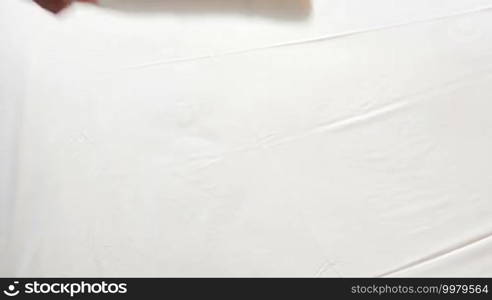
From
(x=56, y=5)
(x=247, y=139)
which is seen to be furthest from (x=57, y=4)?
(x=247, y=139)

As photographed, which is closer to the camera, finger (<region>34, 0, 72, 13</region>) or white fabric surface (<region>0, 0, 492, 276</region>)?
white fabric surface (<region>0, 0, 492, 276</region>)

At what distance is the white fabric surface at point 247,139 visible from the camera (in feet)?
2.43

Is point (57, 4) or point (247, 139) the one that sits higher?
point (57, 4)

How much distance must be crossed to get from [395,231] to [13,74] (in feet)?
2.25

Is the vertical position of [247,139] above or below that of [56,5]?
below

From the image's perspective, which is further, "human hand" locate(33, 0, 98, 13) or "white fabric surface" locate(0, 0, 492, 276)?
"human hand" locate(33, 0, 98, 13)

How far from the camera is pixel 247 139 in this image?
31.3 inches

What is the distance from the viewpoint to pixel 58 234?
31.6 inches

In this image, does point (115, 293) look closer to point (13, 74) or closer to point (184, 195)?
point (184, 195)

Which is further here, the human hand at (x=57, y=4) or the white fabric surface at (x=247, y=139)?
the human hand at (x=57, y=4)

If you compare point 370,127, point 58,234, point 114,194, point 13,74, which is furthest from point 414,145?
point 13,74

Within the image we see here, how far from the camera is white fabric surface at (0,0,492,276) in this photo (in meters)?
0.74

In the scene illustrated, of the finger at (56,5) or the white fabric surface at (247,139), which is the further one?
the finger at (56,5)

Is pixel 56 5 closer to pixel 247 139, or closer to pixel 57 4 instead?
pixel 57 4
